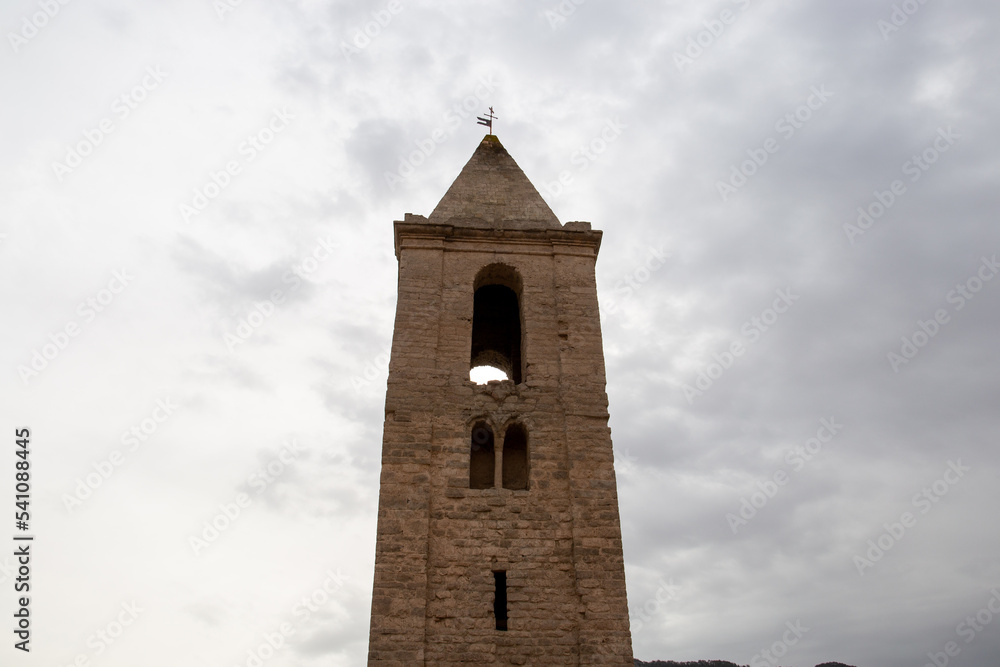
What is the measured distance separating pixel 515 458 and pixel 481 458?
2.00ft

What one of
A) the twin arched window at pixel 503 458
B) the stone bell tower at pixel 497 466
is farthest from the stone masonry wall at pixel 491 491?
the twin arched window at pixel 503 458

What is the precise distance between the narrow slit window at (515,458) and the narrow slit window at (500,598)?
188 cm

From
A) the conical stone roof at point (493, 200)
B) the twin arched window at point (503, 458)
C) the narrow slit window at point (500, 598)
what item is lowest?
the narrow slit window at point (500, 598)

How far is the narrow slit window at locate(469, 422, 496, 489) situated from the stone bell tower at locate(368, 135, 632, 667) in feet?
0.08

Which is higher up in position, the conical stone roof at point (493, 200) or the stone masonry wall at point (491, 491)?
the conical stone roof at point (493, 200)

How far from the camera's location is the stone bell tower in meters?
10.5

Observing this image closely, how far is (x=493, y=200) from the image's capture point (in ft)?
52.4

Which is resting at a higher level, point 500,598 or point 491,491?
point 491,491

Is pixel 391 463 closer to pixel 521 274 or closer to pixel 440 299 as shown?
pixel 440 299

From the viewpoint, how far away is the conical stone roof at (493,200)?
15078 mm

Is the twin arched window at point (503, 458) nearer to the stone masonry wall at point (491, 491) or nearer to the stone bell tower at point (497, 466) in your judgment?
the stone bell tower at point (497, 466)

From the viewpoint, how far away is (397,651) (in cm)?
1009

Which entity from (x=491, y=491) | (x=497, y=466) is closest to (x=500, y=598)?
(x=491, y=491)

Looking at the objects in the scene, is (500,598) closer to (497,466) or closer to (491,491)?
(491,491)
